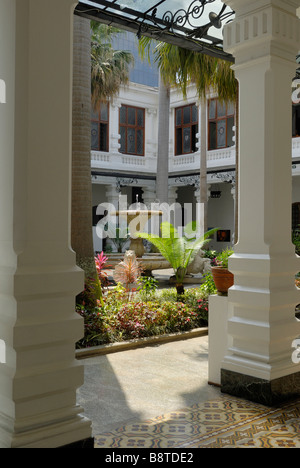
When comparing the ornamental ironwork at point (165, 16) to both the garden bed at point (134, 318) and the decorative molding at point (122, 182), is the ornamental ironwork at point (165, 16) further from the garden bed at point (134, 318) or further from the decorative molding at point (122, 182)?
the decorative molding at point (122, 182)

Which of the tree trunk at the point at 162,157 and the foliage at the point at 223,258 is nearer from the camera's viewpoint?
the foliage at the point at 223,258

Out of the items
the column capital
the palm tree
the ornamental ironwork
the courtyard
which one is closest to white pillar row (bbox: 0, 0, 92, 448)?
the courtyard

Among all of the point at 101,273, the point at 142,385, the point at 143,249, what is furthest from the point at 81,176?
the point at 143,249

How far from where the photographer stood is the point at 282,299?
4117 millimetres

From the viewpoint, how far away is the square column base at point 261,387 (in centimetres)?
391

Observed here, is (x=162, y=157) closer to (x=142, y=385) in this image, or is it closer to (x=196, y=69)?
(x=196, y=69)

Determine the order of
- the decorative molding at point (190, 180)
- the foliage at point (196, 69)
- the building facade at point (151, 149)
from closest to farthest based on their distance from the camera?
the foliage at point (196, 69) → the building facade at point (151, 149) → the decorative molding at point (190, 180)

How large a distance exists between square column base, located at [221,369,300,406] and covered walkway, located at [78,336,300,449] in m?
0.06

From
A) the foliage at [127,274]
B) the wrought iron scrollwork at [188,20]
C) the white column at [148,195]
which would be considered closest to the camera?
the wrought iron scrollwork at [188,20]

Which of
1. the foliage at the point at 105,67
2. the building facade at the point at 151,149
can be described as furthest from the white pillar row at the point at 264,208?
the building facade at the point at 151,149

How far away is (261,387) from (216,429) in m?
0.70

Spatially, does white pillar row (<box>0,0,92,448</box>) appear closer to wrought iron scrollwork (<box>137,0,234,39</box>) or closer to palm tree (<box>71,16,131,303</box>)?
wrought iron scrollwork (<box>137,0,234,39</box>)

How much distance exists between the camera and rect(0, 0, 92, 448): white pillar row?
2592 mm
